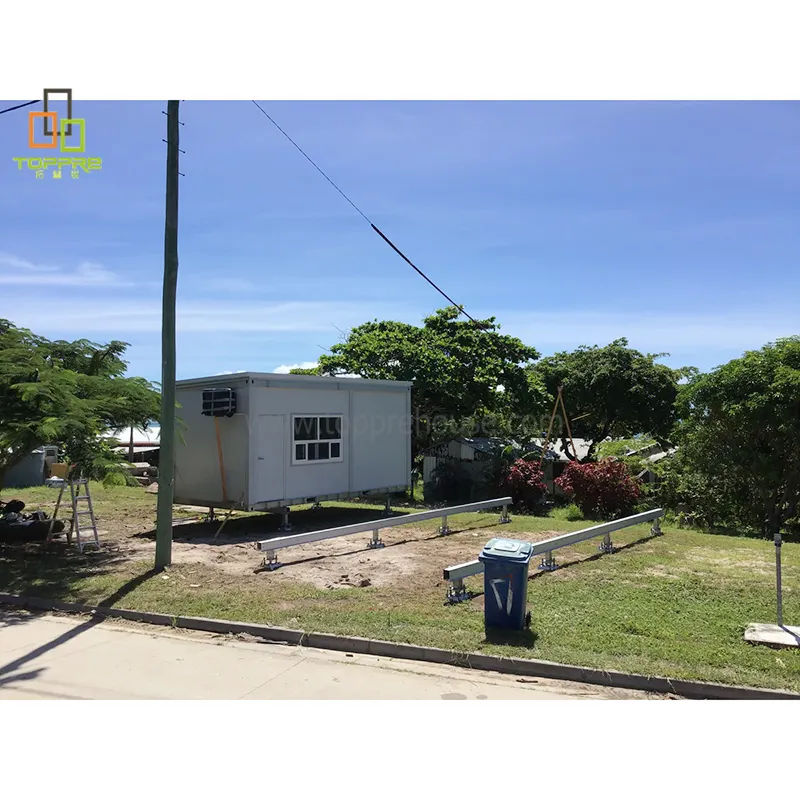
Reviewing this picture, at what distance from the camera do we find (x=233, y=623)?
7086 mm

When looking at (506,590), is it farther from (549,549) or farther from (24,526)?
(24,526)

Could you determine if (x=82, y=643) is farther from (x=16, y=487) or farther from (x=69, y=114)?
(x=16, y=487)

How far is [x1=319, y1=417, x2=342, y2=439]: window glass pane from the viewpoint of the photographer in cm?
1414

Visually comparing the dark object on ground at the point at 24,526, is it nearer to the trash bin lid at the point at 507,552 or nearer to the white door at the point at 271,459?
the white door at the point at 271,459

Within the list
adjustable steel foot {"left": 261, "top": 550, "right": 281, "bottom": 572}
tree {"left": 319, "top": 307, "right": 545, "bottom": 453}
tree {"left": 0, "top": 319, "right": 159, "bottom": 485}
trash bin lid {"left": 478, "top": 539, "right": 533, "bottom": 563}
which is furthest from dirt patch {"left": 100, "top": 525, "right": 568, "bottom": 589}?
tree {"left": 319, "top": 307, "right": 545, "bottom": 453}

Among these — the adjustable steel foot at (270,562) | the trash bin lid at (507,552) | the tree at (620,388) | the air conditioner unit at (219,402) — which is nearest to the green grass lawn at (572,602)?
the adjustable steel foot at (270,562)

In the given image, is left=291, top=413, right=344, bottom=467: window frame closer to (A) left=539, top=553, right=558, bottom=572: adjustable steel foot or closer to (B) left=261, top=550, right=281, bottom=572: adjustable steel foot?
(B) left=261, top=550, right=281, bottom=572: adjustable steel foot

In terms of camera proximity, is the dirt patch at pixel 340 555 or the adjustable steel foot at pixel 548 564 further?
the adjustable steel foot at pixel 548 564

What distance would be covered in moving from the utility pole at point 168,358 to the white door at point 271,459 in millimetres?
3184

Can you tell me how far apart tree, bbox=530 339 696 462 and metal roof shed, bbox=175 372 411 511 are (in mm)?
19789

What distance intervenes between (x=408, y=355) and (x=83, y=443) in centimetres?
1355

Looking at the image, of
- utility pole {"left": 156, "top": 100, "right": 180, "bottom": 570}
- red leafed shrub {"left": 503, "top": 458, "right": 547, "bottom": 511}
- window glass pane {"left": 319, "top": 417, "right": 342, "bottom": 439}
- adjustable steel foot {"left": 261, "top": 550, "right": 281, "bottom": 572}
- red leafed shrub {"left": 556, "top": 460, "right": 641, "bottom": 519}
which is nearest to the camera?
utility pole {"left": 156, "top": 100, "right": 180, "bottom": 570}

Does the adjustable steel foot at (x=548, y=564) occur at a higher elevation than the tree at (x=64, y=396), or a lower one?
lower

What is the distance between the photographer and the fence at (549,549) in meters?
7.71
